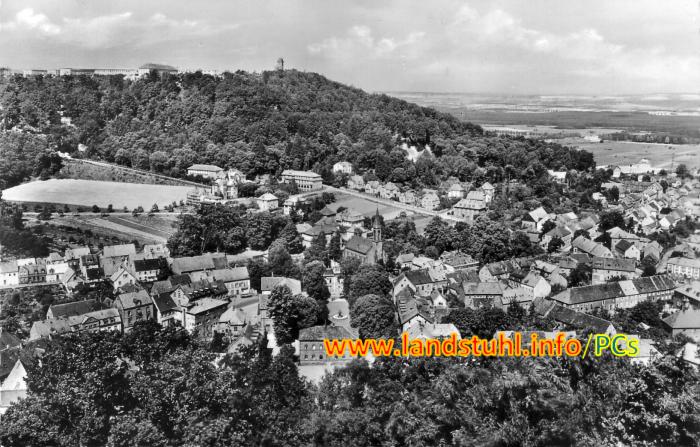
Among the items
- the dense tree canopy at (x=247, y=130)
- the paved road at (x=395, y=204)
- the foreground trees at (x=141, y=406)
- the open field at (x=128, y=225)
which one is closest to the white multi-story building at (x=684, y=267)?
the paved road at (x=395, y=204)

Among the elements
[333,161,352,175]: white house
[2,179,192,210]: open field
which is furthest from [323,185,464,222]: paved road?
[2,179,192,210]: open field

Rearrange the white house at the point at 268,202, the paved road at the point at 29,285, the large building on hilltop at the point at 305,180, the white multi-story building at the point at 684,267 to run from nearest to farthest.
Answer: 1. the paved road at the point at 29,285
2. the white multi-story building at the point at 684,267
3. the white house at the point at 268,202
4. the large building on hilltop at the point at 305,180

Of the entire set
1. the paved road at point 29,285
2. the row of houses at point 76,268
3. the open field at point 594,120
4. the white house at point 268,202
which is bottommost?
the paved road at point 29,285

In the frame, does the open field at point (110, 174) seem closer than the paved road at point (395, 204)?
No

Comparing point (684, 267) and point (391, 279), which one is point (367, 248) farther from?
point (684, 267)

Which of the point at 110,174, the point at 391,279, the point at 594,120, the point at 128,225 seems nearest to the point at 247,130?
the point at 110,174

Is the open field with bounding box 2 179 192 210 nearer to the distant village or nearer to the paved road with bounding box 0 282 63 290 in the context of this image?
the distant village

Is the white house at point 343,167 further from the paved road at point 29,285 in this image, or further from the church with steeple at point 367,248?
the paved road at point 29,285
